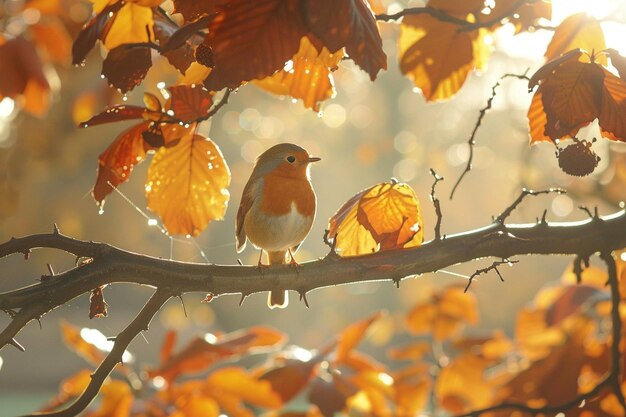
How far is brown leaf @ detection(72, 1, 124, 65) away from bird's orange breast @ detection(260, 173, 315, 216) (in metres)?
0.67

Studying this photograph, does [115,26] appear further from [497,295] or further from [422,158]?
[497,295]

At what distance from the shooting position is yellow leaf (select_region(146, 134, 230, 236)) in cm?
107

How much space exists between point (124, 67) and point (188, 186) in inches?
9.4

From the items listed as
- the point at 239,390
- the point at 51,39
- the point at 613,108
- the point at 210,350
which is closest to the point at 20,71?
the point at 51,39

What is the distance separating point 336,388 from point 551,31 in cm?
76

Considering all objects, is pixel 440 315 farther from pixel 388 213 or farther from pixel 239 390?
pixel 388 213

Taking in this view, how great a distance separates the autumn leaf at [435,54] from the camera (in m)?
1.14

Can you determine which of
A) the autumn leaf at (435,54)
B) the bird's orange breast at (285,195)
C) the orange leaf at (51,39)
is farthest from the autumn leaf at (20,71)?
the autumn leaf at (435,54)

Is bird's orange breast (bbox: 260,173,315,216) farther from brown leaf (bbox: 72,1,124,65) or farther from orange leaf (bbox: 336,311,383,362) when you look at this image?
brown leaf (bbox: 72,1,124,65)

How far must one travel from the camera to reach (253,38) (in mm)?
688

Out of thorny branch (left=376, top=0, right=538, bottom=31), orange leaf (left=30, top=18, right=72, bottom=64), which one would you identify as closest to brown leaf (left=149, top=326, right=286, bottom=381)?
thorny branch (left=376, top=0, right=538, bottom=31)

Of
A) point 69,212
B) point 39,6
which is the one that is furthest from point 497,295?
point 39,6

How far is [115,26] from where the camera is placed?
0.99 m

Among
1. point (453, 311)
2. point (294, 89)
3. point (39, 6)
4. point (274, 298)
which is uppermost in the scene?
point (39, 6)
